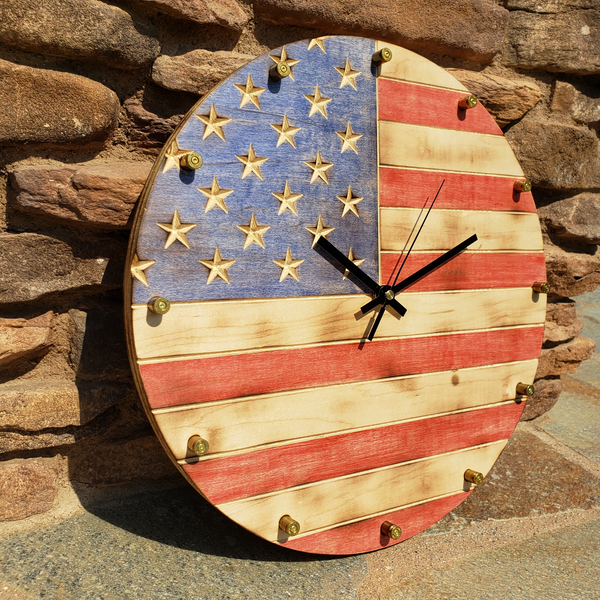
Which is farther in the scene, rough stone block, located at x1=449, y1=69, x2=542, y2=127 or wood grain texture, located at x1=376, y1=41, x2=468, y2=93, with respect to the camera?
rough stone block, located at x1=449, y1=69, x2=542, y2=127

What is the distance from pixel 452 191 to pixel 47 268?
3.23ft

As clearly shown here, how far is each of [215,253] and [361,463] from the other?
61 centimetres

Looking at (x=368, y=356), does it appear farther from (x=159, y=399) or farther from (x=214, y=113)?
(x=214, y=113)

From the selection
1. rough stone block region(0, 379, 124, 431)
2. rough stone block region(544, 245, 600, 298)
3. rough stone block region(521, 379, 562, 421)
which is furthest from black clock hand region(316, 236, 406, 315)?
rough stone block region(521, 379, 562, 421)

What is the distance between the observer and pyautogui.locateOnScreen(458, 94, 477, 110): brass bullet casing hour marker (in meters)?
1.50

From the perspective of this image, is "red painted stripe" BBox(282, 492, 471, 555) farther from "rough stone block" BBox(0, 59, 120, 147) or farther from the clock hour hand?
"rough stone block" BBox(0, 59, 120, 147)

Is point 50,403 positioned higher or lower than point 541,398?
higher

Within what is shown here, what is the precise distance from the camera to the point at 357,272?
1.30m

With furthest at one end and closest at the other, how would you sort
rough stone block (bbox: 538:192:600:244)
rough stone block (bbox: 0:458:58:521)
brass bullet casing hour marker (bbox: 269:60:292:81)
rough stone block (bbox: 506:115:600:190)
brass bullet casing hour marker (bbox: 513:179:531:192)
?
rough stone block (bbox: 538:192:600:244) < rough stone block (bbox: 506:115:600:190) < brass bullet casing hour marker (bbox: 513:179:531:192) < rough stone block (bbox: 0:458:58:521) < brass bullet casing hour marker (bbox: 269:60:292:81)

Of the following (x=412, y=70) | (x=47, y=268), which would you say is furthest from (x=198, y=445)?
(x=412, y=70)

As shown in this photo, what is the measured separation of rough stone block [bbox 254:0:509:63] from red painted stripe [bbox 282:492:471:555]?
4.02ft

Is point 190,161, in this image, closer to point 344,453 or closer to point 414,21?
point 344,453

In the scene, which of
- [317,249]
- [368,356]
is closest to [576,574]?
[368,356]

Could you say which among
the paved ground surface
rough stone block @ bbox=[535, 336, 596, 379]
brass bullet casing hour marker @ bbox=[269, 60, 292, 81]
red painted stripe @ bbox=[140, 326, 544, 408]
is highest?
brass bullet casing hour marker @ bbox=[269, 60, 292, 81]
